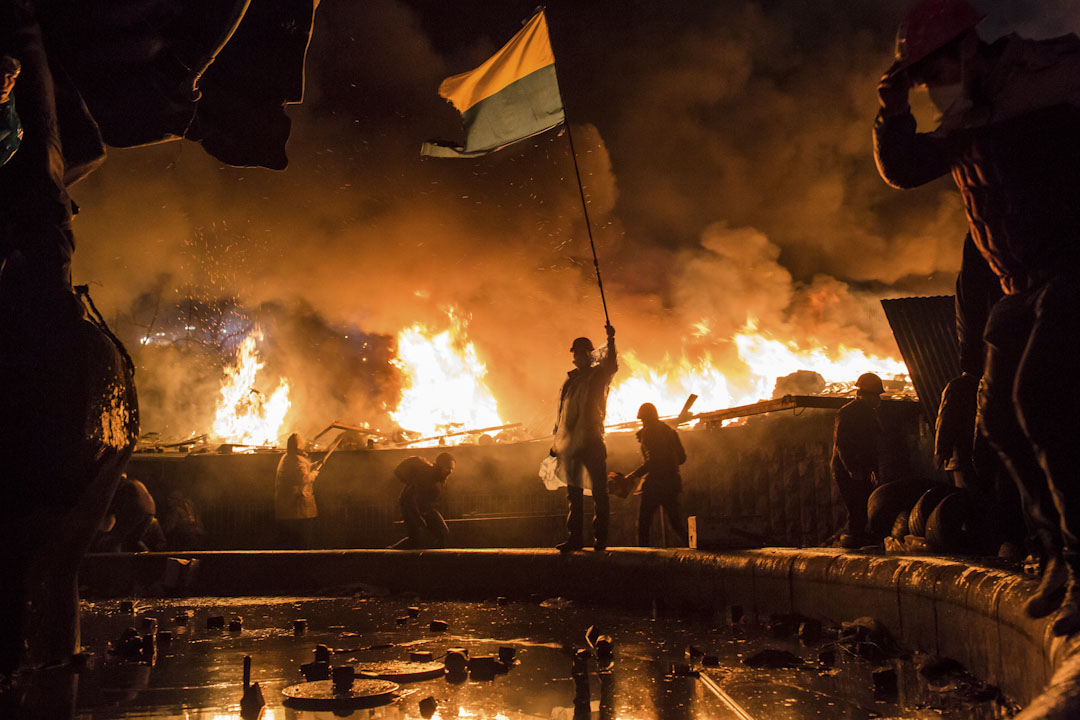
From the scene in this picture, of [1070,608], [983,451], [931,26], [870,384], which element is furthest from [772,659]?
[870,384]

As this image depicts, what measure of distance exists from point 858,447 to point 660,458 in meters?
2.40

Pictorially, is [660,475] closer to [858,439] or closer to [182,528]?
[858,439]

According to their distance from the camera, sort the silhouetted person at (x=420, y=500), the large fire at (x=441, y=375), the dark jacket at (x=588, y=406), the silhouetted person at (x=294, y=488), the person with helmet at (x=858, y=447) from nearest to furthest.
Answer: the person with helmet at (x=858, y=447) < the dark jacket at (x=588, y=406) < the silhouetted person at (x=420, y=500) < the silhouetted person at (x=294, y=488) < the large fire at (x=441, y=375)

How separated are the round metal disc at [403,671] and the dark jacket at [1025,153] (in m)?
2.88

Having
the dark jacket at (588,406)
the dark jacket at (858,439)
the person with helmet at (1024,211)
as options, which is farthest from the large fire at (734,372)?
the person with helmet at (1024,211)

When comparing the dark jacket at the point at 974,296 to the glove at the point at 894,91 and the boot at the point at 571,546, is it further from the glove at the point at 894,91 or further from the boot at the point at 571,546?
the boot at the point at 571,546

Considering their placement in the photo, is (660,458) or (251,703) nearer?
(251,703)

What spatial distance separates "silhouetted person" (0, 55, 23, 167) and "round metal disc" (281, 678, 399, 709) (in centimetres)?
236

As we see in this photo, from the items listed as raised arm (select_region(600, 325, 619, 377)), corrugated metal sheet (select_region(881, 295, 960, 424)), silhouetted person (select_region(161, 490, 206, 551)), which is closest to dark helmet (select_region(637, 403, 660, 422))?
raised arm (select_region(600, 325, 619, 377))

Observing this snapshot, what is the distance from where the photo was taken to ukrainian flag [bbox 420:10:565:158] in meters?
9.47

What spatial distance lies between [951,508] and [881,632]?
1.12 m

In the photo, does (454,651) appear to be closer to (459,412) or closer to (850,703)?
(850,703)

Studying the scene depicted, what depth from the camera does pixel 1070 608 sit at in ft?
8.04

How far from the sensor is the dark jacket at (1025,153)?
273 cm
